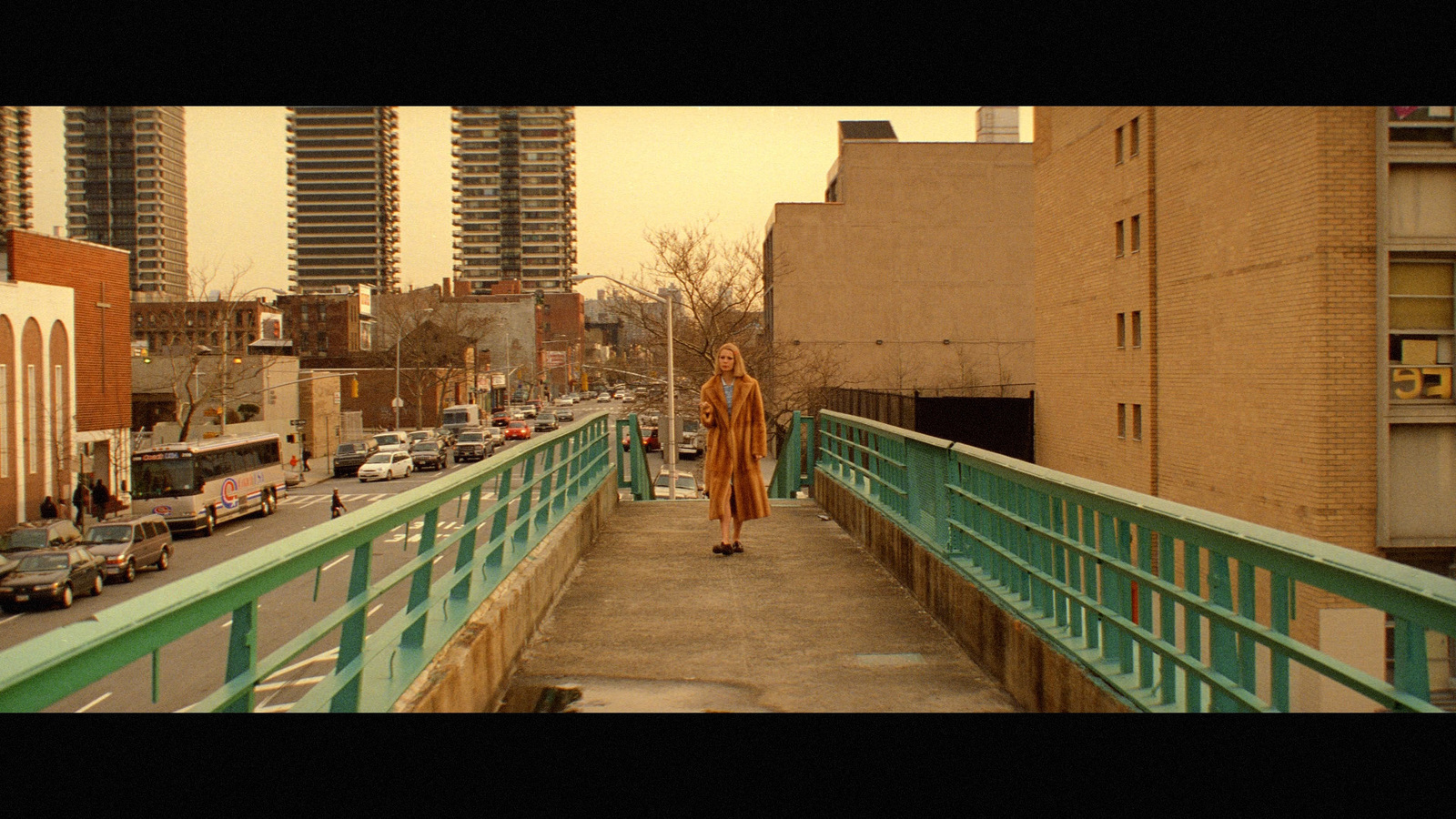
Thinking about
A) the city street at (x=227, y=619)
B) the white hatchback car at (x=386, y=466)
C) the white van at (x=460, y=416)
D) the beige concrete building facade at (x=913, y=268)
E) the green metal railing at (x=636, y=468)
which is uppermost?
the beige concrete building facade at (x=913, y=268)

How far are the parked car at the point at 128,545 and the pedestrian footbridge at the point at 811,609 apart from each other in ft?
71.4

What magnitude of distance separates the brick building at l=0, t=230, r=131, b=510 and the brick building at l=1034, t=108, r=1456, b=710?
40486 millimetres

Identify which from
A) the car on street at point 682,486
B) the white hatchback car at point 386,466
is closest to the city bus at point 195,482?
the white hatchback car at point 386,466

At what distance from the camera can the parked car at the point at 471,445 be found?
60.7 metres

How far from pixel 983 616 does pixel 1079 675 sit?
1591 mm

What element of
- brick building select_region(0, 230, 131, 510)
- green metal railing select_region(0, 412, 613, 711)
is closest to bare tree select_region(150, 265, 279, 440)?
brick building select_region(0, 230, 131, 510)

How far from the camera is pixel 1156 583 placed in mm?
4168

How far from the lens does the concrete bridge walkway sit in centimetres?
586

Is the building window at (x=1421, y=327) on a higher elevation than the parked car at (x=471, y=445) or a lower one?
higher

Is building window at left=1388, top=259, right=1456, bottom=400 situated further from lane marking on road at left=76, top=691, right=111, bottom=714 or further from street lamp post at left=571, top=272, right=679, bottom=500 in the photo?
lane marking on road at left=76, top=691, right=111, bottom=714

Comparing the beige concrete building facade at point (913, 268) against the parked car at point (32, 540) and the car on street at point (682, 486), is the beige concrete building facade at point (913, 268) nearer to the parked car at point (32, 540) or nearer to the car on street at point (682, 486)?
the car on street at point (682, 486)

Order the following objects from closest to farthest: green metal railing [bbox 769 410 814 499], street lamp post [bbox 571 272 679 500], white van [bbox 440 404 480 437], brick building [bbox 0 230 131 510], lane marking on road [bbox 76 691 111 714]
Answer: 1. green metal railing [bbox 769 410 814 499]
2. lane marking on road [bbox 76 691 111 714]
3. street lamp post [bbox 571 272 679 500]
4. brick building [bbox 0 230 131 510]
5. white van [bbox 440 404 480 437]

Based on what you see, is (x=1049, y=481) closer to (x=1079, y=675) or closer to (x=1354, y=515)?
(x=1079, y=675)

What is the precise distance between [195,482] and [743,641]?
3730cm
